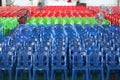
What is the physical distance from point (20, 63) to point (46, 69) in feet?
2.82

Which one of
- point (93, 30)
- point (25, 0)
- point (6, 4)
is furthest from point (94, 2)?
point (93, 30)

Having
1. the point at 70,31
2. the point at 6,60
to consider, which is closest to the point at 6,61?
the point at 6,60

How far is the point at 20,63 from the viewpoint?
9.09m

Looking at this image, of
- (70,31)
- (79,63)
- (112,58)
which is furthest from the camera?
(70,31)

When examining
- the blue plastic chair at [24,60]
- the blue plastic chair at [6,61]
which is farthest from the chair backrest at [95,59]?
the blue plastic chair at [6,61]

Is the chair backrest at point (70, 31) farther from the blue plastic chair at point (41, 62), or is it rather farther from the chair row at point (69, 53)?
the blue plastic chair at point (41, 62)

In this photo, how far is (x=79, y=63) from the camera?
8984 millimetres

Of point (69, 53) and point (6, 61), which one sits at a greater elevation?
point (69, 53)

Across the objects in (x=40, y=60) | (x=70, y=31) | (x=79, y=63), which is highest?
(x=70, y=31)

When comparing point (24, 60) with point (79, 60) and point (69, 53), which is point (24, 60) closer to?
point (69, 53)

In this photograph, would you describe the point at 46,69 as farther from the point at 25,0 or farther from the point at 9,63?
the point at 25,0

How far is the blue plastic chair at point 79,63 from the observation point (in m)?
8.82

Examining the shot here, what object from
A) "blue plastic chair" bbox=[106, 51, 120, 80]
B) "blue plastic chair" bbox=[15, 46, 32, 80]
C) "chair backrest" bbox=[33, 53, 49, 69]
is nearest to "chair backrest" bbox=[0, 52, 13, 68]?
"blue plastic chair" bbox=[15, 46, 32, 80]

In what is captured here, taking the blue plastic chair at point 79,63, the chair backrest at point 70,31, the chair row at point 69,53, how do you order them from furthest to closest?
the chair backrest at point 70,31
the chair row at point 69,53
the blue plastic chair at point 79,63
